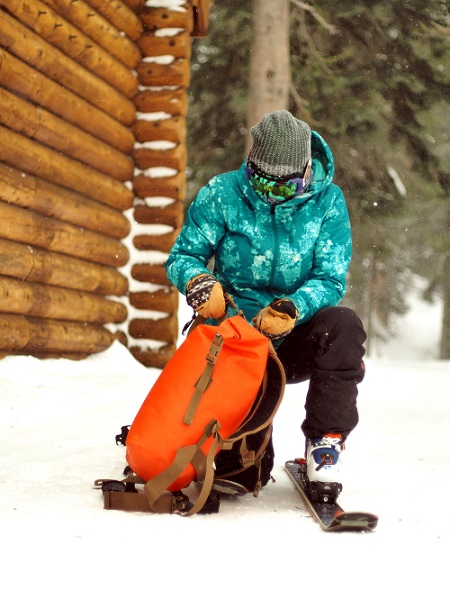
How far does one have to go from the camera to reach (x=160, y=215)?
7016mm

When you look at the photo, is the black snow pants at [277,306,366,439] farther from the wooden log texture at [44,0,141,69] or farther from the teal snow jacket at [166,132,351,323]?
the wooden log texture at [44,0,141,69]

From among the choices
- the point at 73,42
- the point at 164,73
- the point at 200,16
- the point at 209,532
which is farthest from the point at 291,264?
the point at 200,16

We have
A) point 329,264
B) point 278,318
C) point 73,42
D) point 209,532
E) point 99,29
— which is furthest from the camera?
point 99,29

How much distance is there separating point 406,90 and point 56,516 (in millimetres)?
9114

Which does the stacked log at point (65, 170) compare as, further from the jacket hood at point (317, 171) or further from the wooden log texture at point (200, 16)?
the jacket hood at point (317, 171)

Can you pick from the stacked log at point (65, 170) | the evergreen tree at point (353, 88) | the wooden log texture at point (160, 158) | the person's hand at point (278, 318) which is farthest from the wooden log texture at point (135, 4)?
the person's hand at point (278, 318)

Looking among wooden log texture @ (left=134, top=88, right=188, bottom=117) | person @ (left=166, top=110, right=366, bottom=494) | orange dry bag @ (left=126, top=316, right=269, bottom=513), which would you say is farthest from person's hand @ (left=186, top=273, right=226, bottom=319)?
wooden log texture @ (left=134, top=88, right=188, bottom=117)

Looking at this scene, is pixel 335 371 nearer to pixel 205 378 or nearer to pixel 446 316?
pixel 205 378

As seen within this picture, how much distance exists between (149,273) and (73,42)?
2190mm

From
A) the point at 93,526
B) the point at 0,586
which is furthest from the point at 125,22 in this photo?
the point at 0,586

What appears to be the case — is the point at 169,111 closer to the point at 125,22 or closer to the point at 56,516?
the point at 125,22

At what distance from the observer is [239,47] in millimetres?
10586

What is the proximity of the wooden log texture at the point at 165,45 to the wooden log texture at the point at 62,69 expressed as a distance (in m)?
0.57

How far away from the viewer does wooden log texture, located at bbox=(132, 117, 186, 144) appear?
702 centimetres
